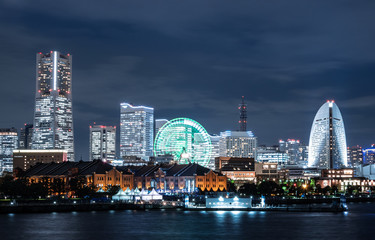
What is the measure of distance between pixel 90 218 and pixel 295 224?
39398 mm

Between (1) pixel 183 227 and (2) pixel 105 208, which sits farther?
(2) pixel 105 208

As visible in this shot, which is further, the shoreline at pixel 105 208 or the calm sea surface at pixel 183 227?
the shoreline at pixel 105 208

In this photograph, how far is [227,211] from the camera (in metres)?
151

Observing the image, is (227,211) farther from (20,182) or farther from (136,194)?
(20,182)

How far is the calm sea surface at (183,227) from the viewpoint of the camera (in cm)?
9631

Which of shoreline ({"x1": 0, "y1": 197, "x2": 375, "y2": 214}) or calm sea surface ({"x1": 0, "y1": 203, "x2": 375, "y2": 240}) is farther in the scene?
shoreline ({"x1": 0, "y1": 197, "x2": 375, "y2": 214})

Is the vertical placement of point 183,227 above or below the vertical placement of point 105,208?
below

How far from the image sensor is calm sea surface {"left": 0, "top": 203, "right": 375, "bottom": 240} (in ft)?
316

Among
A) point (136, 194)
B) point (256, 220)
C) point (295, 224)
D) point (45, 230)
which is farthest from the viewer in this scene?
point (136, 194)

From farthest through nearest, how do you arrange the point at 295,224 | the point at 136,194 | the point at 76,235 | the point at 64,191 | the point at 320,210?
the point at 64,191
the point at 136,194
the point at 320,210
the point at 295,224
the point at 76,235

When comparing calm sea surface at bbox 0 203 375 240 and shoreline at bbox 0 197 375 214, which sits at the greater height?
shoreline at bbox 0 197 375 214

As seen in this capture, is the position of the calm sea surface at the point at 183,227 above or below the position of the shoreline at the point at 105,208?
below

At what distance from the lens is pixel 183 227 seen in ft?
355

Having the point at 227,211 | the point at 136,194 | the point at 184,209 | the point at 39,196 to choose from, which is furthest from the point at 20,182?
the point at 227,211
